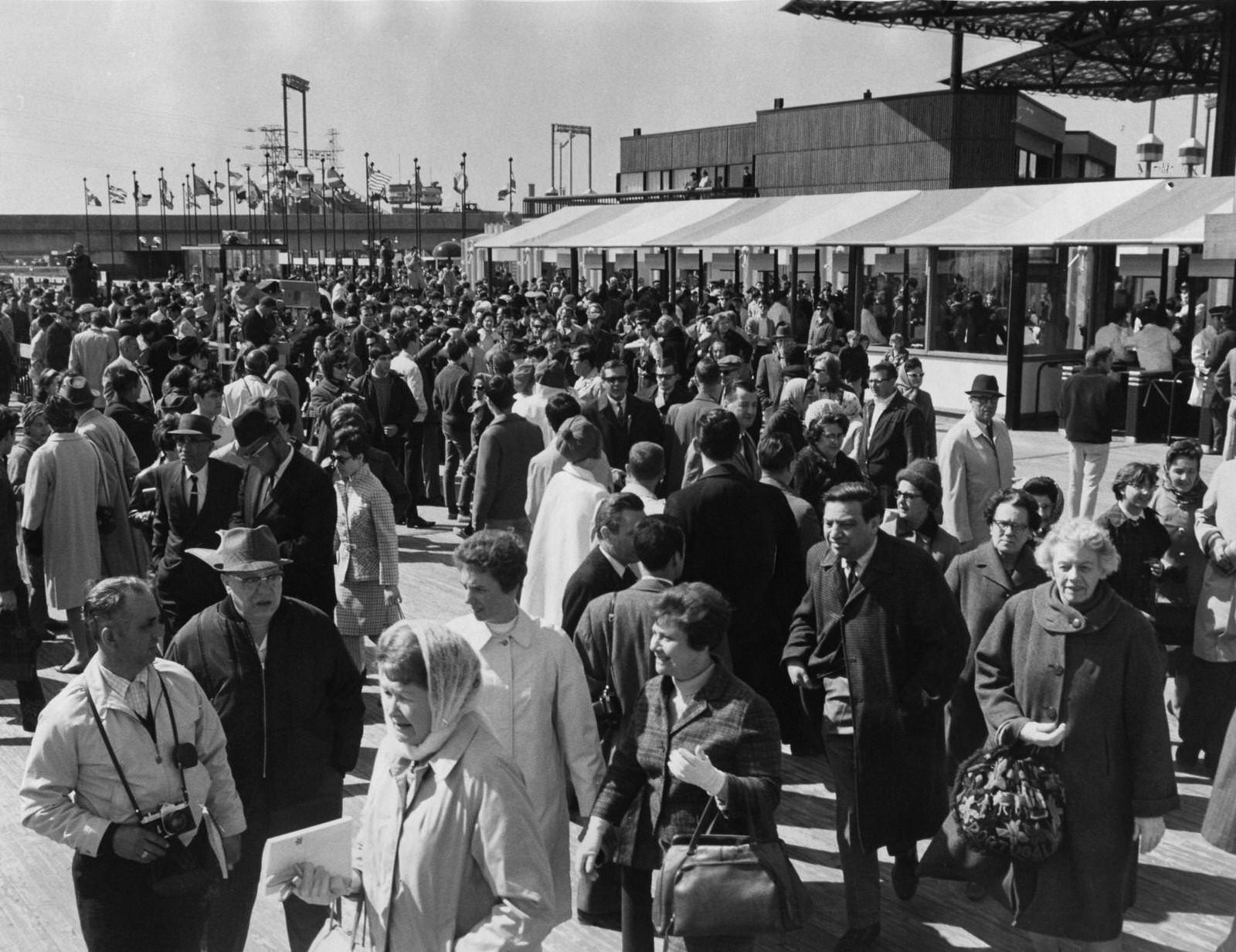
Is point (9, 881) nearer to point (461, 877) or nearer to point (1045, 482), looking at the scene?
point (461, 877)

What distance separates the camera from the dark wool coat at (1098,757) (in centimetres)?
419

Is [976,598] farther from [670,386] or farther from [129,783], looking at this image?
[670,386]

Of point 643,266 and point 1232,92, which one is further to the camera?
point 643,266

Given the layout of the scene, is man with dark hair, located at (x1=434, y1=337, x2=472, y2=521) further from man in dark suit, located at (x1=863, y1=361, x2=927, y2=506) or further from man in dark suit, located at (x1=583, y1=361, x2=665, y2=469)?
man in dark suit, located at (x1=863, y1=361, x2=927, y2=506)

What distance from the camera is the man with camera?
3.70m

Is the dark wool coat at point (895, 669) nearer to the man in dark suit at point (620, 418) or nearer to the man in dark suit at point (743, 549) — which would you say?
the man in dark suit at point (743, 549)

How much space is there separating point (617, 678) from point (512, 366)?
6230 millimetres

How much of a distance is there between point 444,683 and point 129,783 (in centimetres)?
125

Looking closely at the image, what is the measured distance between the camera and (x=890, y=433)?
901cm

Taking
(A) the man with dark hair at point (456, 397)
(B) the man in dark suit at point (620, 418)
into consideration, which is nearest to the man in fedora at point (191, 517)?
(B) the man in dark suit at point (620, 418)

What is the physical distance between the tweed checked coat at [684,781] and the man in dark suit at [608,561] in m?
1.17

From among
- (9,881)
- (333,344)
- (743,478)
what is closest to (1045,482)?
(743,478)

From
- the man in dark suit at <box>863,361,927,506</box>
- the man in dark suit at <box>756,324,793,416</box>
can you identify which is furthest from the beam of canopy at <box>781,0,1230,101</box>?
the man in dark suit at <box>863,361,927,506</box>

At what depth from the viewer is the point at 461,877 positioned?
3.01m
